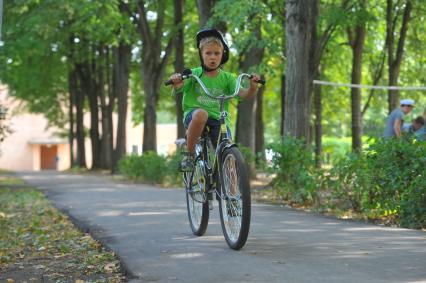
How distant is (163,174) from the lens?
66.5 ft

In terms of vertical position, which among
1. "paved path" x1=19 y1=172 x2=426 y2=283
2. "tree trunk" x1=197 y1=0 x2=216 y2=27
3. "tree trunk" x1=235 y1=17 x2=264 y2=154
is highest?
"tree trunk" x1=197 y1=0 x2=216 y2=27

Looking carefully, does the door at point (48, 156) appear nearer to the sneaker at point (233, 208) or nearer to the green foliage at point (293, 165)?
the green foliage at point (293, 165)

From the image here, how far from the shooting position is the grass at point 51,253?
6141 millimetres

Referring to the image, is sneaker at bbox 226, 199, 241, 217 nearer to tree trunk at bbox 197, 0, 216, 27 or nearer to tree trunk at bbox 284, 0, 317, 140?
tree trunk at bbox 284, 0, 317, 140

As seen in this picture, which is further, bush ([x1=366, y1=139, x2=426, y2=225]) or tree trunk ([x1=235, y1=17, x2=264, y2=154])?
tree trunk ([x1=235, y1=17, x2=264, y2=154])

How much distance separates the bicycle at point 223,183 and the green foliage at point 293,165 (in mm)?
4257

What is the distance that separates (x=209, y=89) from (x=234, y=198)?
44.4 inches

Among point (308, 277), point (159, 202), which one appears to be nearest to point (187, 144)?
point (308, 277)

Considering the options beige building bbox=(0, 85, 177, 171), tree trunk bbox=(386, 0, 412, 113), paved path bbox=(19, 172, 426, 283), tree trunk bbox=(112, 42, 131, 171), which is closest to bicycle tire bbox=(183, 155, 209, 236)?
paved path bbox=(19, 172, 426, 283)

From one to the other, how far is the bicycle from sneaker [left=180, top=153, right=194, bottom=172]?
65mm

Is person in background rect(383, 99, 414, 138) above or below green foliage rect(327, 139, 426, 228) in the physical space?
above

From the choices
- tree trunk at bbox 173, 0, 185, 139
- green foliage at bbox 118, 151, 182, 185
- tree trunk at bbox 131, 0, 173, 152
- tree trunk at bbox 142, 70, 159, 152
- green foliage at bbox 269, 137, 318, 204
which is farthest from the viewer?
tree trunk at bbox 142, 70, 159, 152

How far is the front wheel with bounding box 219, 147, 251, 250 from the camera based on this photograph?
590 cm

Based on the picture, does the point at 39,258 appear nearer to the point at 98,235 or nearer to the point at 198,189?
the point at 98,235
